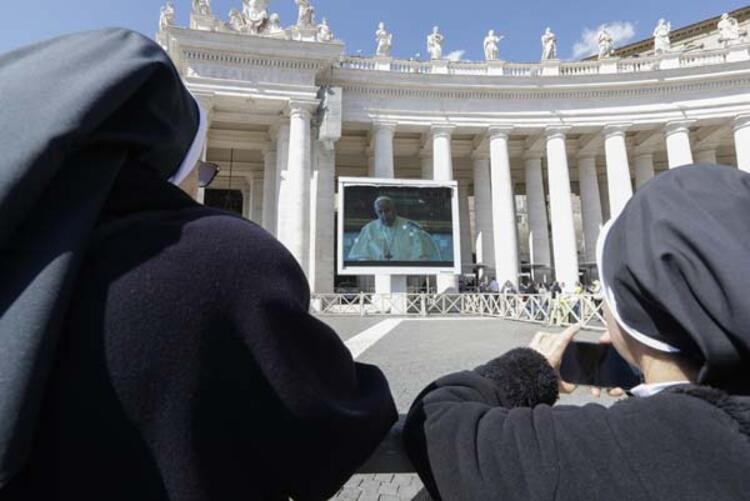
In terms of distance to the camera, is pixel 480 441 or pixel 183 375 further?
pixel 480 441

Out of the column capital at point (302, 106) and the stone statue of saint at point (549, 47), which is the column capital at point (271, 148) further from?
the stone statue of saint at point (549, 47)

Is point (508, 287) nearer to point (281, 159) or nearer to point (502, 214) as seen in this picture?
point (502, 214)

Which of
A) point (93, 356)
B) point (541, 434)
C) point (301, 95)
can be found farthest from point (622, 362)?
point (301, 95)

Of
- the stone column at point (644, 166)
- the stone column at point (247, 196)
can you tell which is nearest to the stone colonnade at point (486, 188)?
the stone column at point (247, 196)

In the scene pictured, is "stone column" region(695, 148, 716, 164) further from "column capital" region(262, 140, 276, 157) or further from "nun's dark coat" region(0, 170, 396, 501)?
"nun's dark coat" region(0, 170, 396, 501)

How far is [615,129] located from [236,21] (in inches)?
833

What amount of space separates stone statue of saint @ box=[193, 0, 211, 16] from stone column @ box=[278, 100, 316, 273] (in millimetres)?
6667

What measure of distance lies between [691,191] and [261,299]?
0.91 metres

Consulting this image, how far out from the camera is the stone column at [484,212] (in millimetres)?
26062

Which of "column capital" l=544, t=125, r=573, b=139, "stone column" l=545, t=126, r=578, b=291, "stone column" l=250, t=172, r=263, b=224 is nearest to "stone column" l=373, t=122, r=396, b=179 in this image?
"stone column" l=250, t=172, r=263, b=224

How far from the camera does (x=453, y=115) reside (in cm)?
2433

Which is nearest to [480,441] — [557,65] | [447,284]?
[447,284]

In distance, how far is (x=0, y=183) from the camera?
0.64 m

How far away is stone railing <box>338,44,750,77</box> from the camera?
79.7 ft
